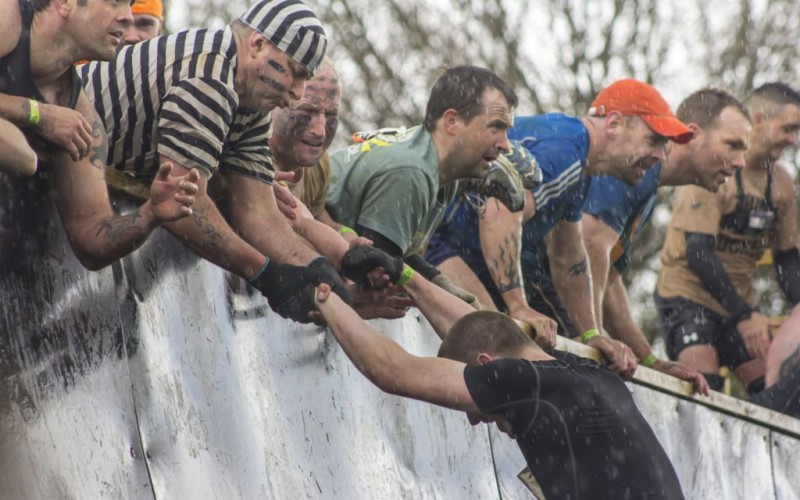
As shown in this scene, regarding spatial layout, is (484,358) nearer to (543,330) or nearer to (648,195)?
(543,330)

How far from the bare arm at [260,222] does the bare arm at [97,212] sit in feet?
3.30

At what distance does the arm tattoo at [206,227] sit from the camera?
16.5 ft

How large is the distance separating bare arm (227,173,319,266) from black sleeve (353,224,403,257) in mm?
777

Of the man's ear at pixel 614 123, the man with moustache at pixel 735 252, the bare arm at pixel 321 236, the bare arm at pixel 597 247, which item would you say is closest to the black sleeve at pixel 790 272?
the man with moustache at pixel 735 252

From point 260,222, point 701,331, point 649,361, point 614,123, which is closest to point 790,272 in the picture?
point 701,331

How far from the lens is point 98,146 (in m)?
4.60

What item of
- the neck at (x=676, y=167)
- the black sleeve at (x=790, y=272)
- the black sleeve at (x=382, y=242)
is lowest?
the black sleeve at (x=382, y=242)

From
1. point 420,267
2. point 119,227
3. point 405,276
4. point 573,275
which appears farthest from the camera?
point 573,275

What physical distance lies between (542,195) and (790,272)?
329 centimetres

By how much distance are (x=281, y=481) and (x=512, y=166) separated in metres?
2.54

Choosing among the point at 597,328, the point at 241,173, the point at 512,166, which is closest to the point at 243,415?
the point at 241,173

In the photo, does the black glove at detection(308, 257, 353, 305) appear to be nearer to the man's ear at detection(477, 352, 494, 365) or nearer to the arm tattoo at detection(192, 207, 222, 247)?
the arm tattoo at detection(192, 207, 222, 247)

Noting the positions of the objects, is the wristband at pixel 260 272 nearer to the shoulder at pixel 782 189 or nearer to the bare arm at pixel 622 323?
the bare arm at pixel 622 323

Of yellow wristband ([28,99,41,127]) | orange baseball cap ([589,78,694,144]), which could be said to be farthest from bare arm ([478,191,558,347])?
yellow wristband ([28,99,41,127])
